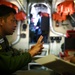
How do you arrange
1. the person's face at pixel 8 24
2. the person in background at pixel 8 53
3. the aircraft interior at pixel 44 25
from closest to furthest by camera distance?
1. the person in background at pixel 8 53
2. the person's face at pixel 8 24
3. the aircraft interior at pixel 44 25

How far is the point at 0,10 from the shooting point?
146cm

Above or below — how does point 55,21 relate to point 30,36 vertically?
above

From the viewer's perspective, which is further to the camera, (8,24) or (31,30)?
(31,30)

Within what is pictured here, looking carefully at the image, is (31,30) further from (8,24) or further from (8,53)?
(8,53)

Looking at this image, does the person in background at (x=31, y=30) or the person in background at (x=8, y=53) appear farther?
the person in background at (x=31, y=30)

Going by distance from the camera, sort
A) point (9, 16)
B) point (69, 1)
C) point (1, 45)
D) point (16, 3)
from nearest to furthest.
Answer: point (1, 45) < point (9, 16) < point (69, 1) < point (16, 3)

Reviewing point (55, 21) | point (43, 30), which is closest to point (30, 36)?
point (43, 30)

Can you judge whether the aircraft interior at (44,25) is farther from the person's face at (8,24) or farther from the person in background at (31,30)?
the person's face at (8,24)

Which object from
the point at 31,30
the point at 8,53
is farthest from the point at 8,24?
the point at 31,30

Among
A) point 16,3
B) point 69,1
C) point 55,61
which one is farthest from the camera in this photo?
point 16,3

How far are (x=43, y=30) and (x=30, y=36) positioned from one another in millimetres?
262

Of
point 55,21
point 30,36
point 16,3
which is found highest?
point 16,3

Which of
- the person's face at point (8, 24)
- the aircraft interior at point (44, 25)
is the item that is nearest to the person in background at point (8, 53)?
the person's face at point (8, 24)

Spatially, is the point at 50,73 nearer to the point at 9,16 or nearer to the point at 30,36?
the point at 9,16
